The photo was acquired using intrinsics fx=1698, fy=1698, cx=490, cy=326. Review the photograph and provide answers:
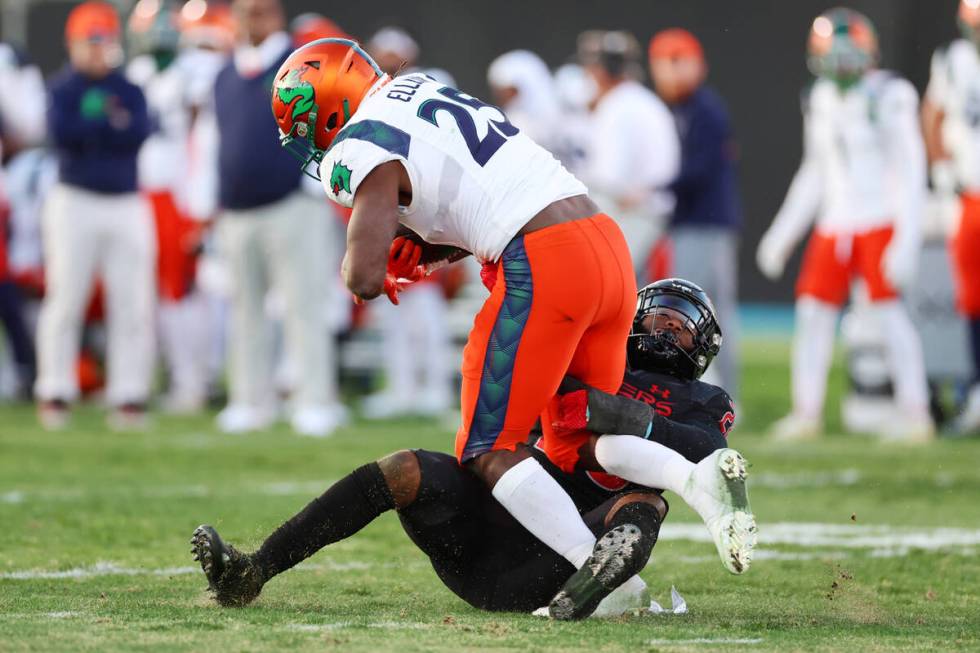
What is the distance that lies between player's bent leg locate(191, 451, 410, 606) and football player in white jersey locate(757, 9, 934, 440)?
20.5 ft

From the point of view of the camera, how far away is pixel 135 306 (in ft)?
34.1

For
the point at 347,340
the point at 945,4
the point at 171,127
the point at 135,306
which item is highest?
the point at 945,4

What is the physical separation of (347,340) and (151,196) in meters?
2.33

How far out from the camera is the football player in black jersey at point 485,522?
423 centimetres

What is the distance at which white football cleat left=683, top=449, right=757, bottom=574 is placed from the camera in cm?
402

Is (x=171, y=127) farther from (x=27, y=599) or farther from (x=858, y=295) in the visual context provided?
(x=27, y=599)

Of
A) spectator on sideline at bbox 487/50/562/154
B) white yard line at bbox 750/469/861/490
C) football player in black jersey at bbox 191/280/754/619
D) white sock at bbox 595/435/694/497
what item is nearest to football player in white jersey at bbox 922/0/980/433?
white yard line at bbox 750/469/861/490

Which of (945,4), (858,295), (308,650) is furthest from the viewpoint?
(945,4)

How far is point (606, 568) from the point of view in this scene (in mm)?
4031

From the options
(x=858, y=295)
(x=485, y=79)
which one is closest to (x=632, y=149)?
(x=858, y=295)

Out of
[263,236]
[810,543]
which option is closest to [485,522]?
[810,543]

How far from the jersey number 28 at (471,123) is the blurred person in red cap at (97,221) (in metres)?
6.08

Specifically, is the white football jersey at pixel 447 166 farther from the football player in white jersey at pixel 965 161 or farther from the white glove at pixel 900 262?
the football player in white jersey at pixel 965 161

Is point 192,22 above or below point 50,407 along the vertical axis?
above
